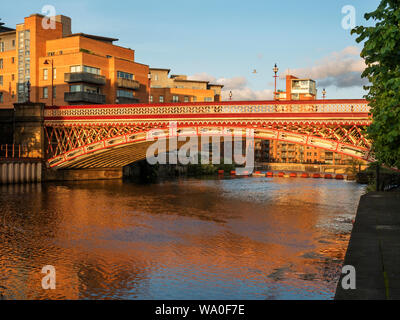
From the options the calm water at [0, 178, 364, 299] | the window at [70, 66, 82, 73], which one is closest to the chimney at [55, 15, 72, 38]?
the window at [70, 66, 82, 73]

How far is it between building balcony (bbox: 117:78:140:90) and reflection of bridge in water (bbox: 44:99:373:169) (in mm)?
21577

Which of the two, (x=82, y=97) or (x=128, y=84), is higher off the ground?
(x=128, y=84)

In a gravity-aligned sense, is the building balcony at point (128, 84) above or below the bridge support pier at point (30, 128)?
above

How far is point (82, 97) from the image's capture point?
72688 millimetres

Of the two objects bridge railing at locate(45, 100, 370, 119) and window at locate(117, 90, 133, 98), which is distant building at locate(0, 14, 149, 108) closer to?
window at locate(117, 90, 133, 98)

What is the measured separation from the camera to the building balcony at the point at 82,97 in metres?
72.8
